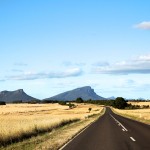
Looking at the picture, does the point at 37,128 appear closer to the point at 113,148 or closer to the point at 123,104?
the point at 113,148

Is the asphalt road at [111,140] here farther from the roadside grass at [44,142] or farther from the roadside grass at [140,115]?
the roadside grass at [140,115]

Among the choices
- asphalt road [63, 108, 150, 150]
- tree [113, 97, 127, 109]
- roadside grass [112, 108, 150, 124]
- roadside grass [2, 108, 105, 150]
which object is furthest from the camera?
tree [113, 97, 127, 109]

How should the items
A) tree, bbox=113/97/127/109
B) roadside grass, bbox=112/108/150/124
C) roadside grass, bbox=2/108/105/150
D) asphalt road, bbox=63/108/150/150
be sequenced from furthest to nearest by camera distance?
1. tree, bbox=113/97/127/109
2. roadside grass, bbox=112/108/150/124
3. roadside grass, bbox=2/108/105/150
4. asphalt road, bbox=63/108/150/150

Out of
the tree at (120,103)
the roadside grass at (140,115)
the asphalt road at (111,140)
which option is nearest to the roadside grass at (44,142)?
the asphalt road at (111,140)

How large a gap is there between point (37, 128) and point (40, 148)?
13.2 m

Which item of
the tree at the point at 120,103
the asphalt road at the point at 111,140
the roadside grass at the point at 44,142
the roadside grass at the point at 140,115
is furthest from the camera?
the tree at the point at 120,103

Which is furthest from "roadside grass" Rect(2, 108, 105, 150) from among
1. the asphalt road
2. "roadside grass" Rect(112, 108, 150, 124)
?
"roadside grass" Rect(112, 108, 150, 124)

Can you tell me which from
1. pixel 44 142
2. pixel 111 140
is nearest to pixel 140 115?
pixel 111 140

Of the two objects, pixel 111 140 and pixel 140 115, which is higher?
pixel 140 115

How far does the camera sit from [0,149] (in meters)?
17.4

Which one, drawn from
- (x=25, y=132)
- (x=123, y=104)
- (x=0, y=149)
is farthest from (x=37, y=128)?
(x=123, y=104)

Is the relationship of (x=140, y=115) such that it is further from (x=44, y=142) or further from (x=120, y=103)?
(x=120, y=103)

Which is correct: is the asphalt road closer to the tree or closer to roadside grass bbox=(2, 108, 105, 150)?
roadside grass bbox=(2, 108, 105, 150)

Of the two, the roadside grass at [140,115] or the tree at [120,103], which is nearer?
the roadside grass at [140,115]
